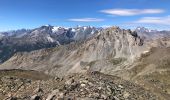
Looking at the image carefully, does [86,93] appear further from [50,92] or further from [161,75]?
[161,75]

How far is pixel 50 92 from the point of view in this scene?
134 ft

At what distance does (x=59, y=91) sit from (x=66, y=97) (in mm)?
1984

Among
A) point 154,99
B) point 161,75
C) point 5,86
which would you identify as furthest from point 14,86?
point 161,75

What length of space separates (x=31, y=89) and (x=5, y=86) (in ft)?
34.9

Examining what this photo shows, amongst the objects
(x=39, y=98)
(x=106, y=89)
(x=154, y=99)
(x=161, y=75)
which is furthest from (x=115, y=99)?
(x=161, y=75)

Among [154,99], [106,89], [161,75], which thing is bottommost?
[161,75]

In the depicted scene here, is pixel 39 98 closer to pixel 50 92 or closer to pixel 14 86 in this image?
pixel 50 92

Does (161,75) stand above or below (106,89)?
below

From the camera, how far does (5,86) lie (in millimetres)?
54312

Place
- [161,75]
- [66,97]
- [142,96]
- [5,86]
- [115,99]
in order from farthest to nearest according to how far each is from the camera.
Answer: [161,75] → [5,86] → [142,96] → [115,99] → [66,97]

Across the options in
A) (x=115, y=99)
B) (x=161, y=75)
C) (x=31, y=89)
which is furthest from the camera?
(x=161, y=75)

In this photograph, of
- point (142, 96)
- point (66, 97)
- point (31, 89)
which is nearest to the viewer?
point (66, 97)

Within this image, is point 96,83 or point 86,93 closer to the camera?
point 86,93

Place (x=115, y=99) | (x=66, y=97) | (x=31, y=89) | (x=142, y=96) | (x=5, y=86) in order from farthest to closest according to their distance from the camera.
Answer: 1. (x=5, y=86)
2. (x=142, y=96)
3. (x=31, y=89)
4. (x=115, y=99)
5. (x=66, y=97)
